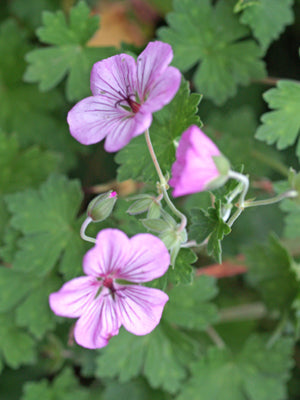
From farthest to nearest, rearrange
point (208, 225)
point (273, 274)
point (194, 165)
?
point (273, 274) → point (208, 225) → point (194, 165)

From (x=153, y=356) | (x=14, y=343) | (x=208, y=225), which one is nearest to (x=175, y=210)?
(x=208, y=225)

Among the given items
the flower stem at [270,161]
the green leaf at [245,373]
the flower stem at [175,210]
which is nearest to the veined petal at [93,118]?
the flower stem at [175,210]

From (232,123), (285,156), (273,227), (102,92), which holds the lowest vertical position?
(273,227)

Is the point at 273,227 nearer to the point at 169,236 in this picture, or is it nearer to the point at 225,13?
the point at 225,13

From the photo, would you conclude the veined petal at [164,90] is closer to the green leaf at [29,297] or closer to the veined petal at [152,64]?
the veined petal at [152,64]

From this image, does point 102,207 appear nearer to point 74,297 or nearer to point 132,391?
point 74,297

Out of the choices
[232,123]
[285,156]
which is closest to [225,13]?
[232,123]
